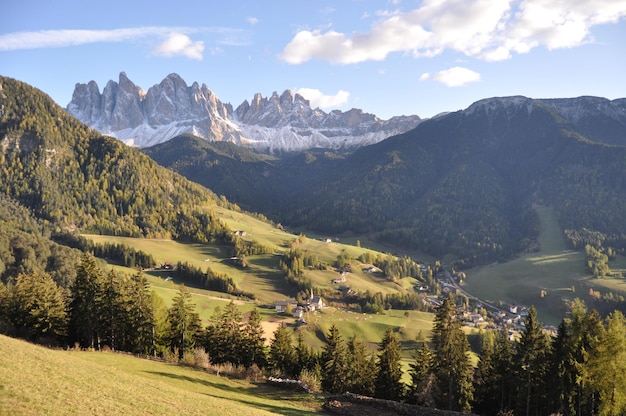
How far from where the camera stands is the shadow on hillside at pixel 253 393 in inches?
1442

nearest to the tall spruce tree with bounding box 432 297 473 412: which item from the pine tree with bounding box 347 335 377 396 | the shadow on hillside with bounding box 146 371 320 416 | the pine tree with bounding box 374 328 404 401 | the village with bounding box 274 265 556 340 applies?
the pine tree with bounding box 374 328 404 401

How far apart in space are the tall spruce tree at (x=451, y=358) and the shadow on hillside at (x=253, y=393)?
1877 cm

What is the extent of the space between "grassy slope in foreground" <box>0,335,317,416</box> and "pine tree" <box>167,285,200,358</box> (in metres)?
18.9

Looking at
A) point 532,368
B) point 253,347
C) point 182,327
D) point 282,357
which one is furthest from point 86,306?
point 532,368

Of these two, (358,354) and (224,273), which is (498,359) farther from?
(224,273)

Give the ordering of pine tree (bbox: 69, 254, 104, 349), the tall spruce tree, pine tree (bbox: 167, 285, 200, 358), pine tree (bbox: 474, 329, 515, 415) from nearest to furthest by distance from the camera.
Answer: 1. the tall spruce tree
2. pine tree (bbox: 474, 329, 515, 415)
3. pine tree (bbox: 69, 254, 104, 349)
4. pine tree (bbox: 167, 285, 200, 358)

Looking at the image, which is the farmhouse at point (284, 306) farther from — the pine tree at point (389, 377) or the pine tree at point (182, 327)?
the pine tree at point (389, 377)

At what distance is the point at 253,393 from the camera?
41969 mm

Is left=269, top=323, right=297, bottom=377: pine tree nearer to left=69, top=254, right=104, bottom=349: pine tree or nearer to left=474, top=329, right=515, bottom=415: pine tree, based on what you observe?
left=69, top=254, right=104, bottom=349: pine tree

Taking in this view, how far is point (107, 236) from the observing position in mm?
196250

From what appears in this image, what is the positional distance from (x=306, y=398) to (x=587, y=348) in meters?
32.8

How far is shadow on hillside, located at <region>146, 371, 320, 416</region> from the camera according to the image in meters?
36.6

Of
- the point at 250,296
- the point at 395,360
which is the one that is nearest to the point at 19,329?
the point at 395,360

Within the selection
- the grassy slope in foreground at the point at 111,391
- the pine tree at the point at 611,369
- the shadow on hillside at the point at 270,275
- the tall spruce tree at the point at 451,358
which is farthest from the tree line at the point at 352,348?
the shadow on hillside at the point at 270,275
